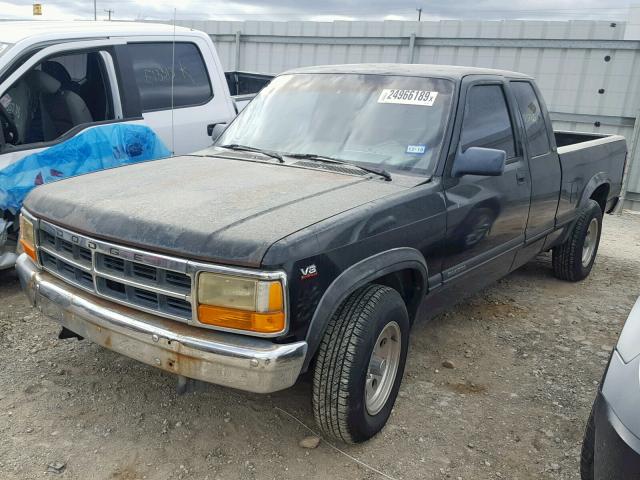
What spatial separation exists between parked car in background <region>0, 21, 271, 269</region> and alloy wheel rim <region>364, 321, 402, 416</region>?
2797 mm

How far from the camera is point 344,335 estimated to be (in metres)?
2.61

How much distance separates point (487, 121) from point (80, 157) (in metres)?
3.05

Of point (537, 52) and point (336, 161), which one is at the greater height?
point (537, 52)

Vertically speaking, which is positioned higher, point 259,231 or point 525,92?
point 525,92

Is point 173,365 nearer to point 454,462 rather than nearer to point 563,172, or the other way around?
point 454,462

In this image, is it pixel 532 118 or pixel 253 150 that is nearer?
pixel 253 150

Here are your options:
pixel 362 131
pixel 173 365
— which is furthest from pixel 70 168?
pixel 173 365

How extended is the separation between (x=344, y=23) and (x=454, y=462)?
31.7 ft

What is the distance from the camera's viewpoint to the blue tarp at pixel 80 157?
13.9ft

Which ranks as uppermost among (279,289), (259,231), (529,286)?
(259,231)

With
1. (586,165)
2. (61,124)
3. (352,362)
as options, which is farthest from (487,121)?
(61,124)

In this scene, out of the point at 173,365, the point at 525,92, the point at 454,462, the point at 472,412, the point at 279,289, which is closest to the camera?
the point at 279,289

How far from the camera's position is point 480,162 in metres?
3.21

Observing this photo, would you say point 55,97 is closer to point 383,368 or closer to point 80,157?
point 80,157
